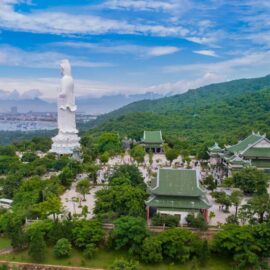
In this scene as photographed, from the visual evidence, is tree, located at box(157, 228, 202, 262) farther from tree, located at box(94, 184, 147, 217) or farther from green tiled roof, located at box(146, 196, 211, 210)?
tree, located at box(94, 184, 147, 217)

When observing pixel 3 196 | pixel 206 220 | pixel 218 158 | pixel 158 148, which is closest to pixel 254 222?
pixel 206 220

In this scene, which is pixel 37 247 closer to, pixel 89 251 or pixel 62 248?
pixel 62 248

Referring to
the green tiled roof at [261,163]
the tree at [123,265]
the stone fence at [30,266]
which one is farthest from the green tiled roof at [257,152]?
the stone fence at [30,266]

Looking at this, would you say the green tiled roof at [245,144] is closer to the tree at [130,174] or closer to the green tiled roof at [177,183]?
the tree at [130,174]

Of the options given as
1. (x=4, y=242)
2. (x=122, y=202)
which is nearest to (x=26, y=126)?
(x=4, y=242)

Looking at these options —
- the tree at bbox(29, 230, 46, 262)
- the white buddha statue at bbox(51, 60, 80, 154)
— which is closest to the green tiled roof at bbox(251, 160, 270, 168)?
the tree at bbox(29, 230, 46, 262)
